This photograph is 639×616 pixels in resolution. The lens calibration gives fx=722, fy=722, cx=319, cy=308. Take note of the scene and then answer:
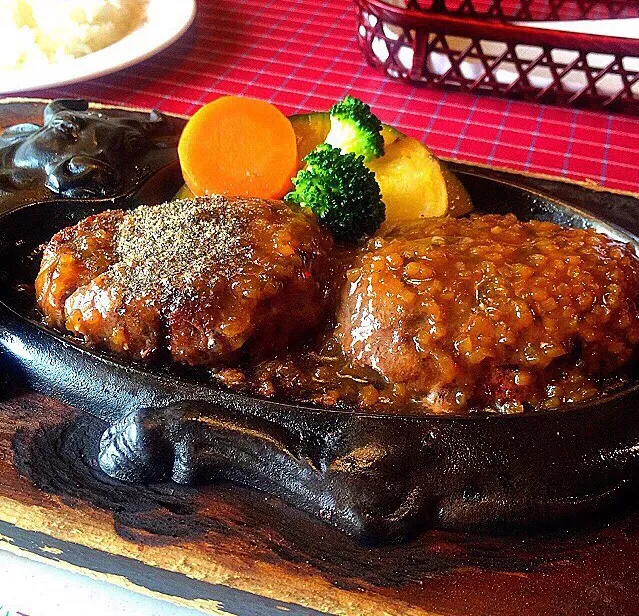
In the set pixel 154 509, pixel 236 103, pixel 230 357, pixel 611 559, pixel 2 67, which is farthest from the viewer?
pixel 2 67

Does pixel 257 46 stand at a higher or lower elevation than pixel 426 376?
lower

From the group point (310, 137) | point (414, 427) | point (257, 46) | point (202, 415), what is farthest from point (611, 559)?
point (257, 46)

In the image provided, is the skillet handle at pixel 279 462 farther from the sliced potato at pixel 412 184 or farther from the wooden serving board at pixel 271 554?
the sliced potato at pixel 412 184

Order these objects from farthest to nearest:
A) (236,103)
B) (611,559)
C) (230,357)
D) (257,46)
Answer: (257,46) → (236,103) → (230,357) → (611,559)

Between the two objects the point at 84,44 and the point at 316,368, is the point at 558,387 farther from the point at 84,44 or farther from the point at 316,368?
the point at 84,44

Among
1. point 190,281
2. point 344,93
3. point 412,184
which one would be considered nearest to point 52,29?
point 344,93

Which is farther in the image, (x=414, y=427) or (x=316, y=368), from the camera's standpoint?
(x=316, y=368)

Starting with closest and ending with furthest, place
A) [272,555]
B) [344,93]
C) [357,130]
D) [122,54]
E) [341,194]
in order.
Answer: [272,555] → [341,194] → [357,130] → [122,54] → [344,93]

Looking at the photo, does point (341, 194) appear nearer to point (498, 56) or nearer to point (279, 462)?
point (279, 462)
